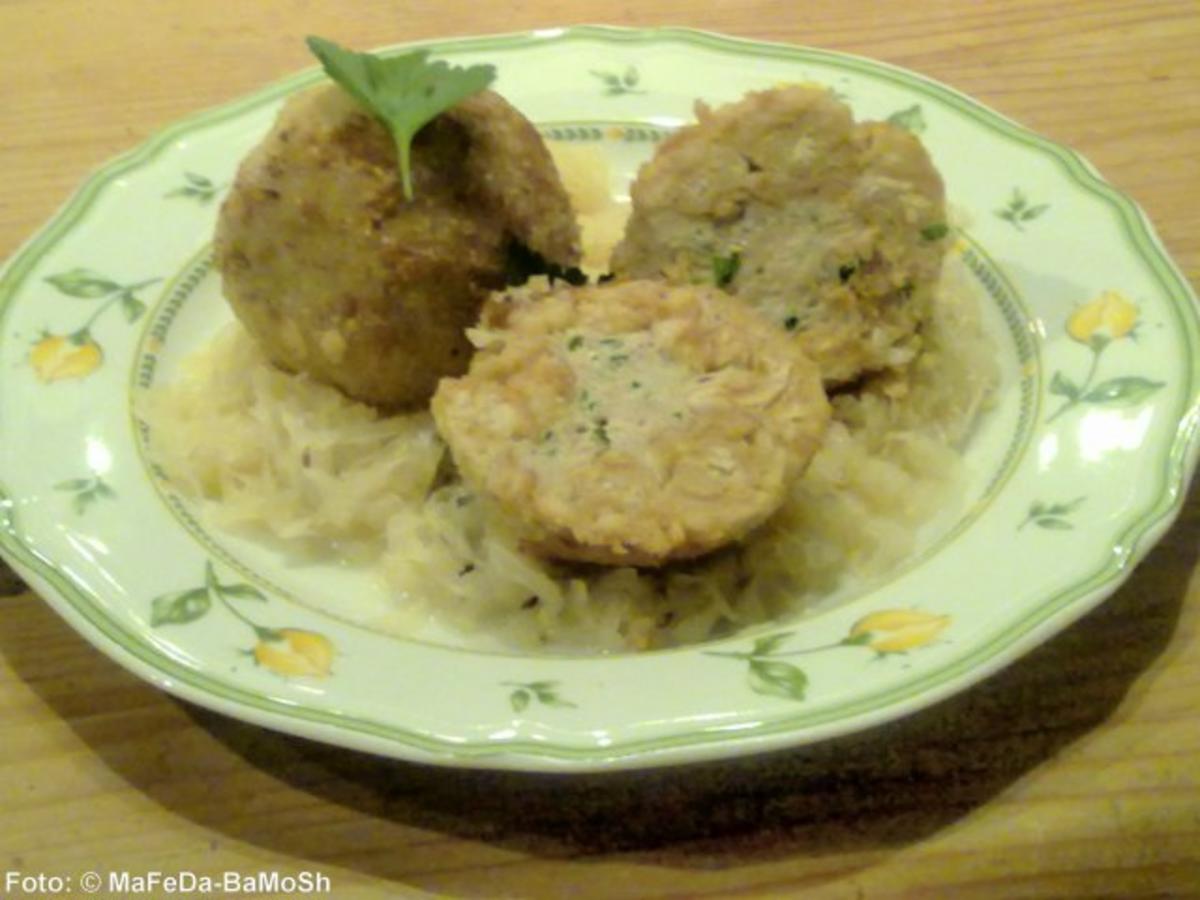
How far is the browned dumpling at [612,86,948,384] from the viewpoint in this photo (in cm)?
257

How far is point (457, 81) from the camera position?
2.44 metres

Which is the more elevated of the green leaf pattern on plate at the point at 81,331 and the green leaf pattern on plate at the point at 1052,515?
the green leaf pattern on plate at the point at 81,331

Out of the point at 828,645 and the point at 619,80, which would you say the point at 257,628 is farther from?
the point at 619,80

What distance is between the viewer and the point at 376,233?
2438mm

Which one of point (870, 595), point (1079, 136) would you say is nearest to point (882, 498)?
point (870, 595)

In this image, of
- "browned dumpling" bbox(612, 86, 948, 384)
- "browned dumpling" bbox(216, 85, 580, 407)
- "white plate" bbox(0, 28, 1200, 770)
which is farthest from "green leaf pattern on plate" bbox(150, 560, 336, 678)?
"browned dumpling" bbox(612, 86, 948, 384)

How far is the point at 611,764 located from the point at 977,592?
0.68 meters

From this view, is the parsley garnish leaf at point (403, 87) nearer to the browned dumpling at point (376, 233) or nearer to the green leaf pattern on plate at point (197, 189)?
the browned dumpling at point (376, 233)

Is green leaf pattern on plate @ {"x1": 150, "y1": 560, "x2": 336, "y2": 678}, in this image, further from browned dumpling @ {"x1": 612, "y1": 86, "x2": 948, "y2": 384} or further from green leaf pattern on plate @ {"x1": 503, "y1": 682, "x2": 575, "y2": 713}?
browned dumpling @ {"x1": 612, "y1": 86, "x2": 948, "y2": 384}

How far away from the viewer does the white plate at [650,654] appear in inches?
75.4

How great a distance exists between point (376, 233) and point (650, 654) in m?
0.95

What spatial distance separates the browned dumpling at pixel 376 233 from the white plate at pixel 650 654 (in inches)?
16.0

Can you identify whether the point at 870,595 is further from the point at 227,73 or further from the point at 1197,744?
the point at 227,73

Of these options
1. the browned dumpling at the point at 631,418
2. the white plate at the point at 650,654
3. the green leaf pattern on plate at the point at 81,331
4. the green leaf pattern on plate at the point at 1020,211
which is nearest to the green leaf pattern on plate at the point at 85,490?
the white plate at the point at 650,654
